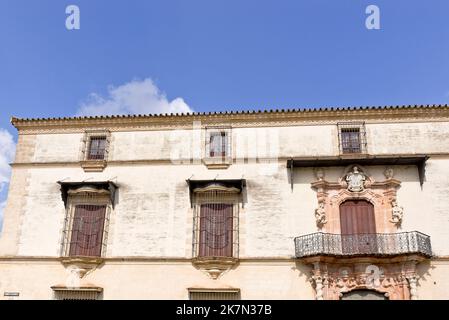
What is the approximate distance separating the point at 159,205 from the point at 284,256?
5.03m

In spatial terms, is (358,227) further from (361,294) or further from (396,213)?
(361,294)

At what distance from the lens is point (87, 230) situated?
17922 mm

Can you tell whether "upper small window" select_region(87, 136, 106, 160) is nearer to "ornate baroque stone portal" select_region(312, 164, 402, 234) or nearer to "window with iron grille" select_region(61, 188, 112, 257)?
"window with iron grille" select_region(61, 188, 112, 257)

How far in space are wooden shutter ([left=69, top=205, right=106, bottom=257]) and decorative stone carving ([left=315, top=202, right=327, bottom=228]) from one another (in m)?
7.97

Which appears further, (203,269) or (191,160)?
(191,160)

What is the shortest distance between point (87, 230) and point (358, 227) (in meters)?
10.0

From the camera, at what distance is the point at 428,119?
1808cm

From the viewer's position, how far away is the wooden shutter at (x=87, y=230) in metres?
17.7

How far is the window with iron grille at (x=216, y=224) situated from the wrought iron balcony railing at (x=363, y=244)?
245 cm

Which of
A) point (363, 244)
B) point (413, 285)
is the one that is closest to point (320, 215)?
point (363, 244)

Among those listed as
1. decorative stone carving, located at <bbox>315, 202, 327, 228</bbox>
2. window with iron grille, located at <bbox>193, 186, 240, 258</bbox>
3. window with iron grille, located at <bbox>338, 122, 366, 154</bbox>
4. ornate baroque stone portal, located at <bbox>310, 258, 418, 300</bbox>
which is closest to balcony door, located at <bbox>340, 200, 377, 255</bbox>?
ornate baroque stone portal, located at <bbox>310, 258, 418, 300</bbox>

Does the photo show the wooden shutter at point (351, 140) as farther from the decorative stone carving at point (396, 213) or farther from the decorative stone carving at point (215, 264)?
the decorative stone carving at point (215, 264)
